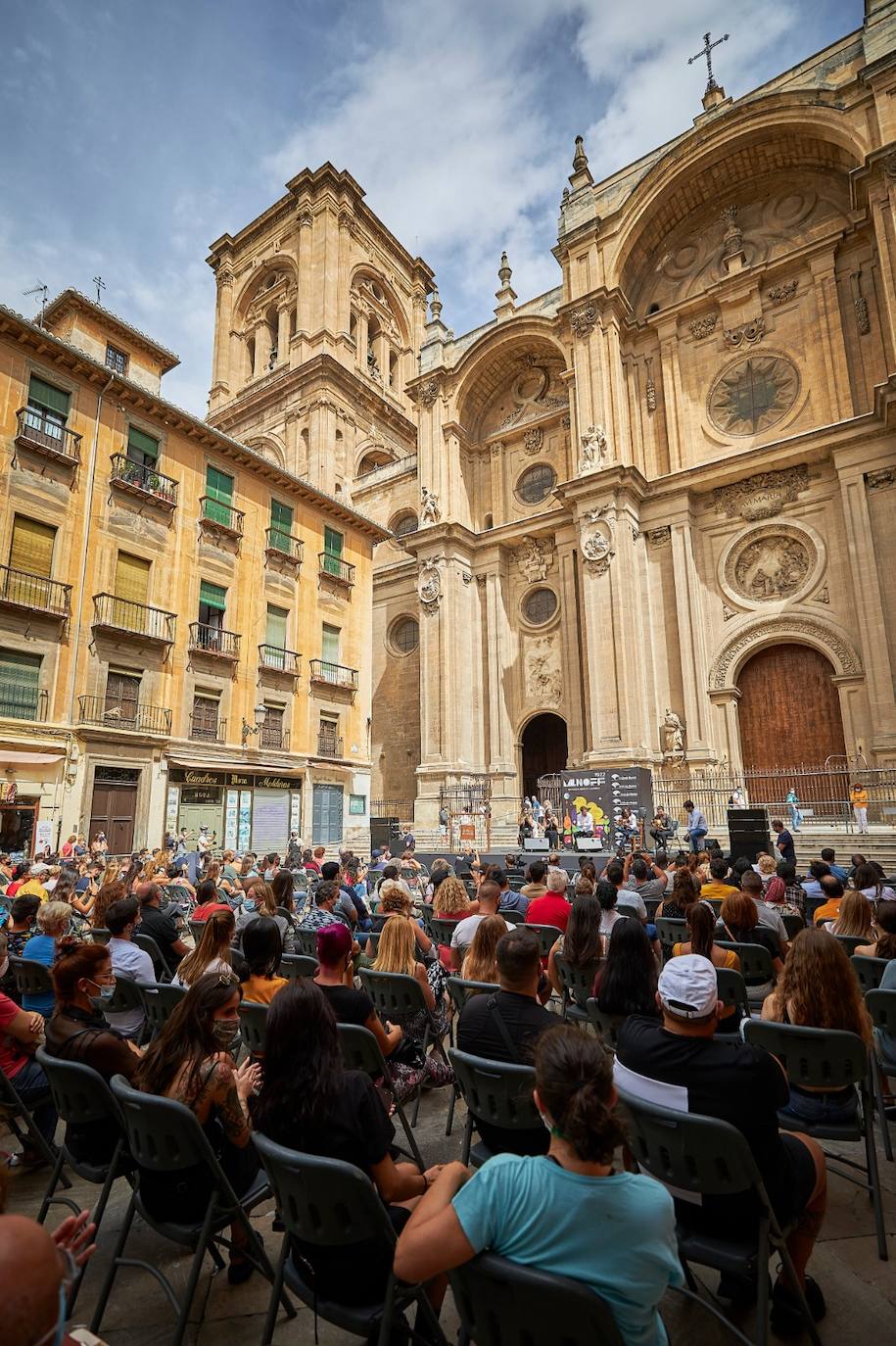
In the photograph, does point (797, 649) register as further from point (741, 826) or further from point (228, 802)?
point (228, 802)

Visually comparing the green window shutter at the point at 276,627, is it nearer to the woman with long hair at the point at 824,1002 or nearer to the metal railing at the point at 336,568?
the metal railing at the point at 336,568

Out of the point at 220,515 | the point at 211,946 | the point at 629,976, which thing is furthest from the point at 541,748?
the point at 629,976

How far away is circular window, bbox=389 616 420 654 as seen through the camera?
29.6 meters

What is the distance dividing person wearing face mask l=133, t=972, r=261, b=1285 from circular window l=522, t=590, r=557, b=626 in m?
22.8

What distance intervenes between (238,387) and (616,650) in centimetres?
3226

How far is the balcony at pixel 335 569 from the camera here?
23.5 meters

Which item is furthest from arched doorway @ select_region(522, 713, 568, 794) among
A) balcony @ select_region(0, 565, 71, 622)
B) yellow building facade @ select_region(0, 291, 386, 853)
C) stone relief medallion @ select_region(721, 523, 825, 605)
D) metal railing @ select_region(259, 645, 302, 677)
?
balcony @ select_region(0, 565, 71, 622)

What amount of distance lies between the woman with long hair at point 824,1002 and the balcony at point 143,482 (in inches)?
732

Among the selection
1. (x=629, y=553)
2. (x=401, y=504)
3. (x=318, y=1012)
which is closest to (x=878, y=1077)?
(x=318, y=1012)

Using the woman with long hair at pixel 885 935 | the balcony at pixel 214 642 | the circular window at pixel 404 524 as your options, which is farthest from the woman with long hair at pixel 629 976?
the circular window at pixel 404 524

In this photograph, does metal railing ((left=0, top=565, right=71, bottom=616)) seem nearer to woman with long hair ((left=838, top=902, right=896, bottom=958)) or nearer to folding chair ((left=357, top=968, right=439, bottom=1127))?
folding chair ((left=357, top=968, right=439, bottom=1127))

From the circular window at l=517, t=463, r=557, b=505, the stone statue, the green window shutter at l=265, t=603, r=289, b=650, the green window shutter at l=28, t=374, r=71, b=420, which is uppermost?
the circular window at l=517, t=463, r=557, b=505

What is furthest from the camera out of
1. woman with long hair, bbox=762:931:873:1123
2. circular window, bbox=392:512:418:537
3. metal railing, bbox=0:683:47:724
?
circular window, bbox=392:512:418:537

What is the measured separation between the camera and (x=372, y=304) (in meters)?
41.3
